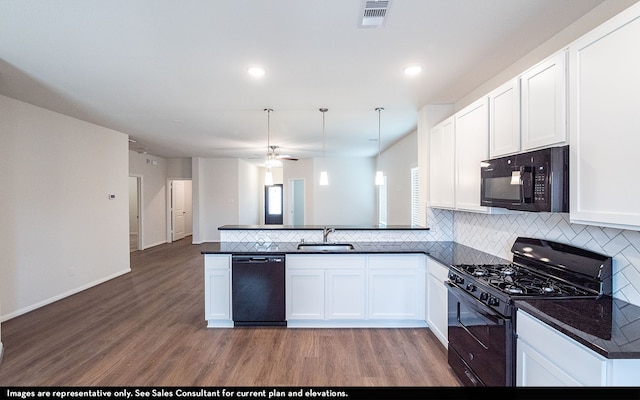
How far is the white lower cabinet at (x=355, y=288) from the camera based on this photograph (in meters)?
3.19

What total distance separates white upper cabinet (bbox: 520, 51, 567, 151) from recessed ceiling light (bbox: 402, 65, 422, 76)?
944mm

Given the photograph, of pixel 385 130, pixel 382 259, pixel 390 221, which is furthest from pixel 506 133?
pixel 390 221

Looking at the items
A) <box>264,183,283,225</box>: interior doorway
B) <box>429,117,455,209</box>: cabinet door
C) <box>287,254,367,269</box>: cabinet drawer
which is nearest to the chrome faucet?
<box>287,254,367,269</box>: cabinet drawer

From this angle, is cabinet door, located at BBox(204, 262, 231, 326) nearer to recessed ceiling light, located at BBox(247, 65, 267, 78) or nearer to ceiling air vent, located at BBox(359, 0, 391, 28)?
recessed ceiling light, located at BBox(247, 65, 267, 78)

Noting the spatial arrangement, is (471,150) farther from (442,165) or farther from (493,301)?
(493,301)

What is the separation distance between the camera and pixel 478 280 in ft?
6.62

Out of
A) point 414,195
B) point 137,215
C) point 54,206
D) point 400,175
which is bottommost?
point 137,215

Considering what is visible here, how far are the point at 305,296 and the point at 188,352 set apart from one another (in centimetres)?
125

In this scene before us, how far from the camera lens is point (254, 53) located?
95.5 inches

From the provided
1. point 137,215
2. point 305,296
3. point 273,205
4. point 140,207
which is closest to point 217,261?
point 305,296

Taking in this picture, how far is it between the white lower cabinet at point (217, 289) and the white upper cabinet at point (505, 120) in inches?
112

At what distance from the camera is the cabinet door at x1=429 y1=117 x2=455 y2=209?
3041mm

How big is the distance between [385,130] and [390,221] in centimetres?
265

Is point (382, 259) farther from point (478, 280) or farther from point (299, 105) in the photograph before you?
point (299, 105)
